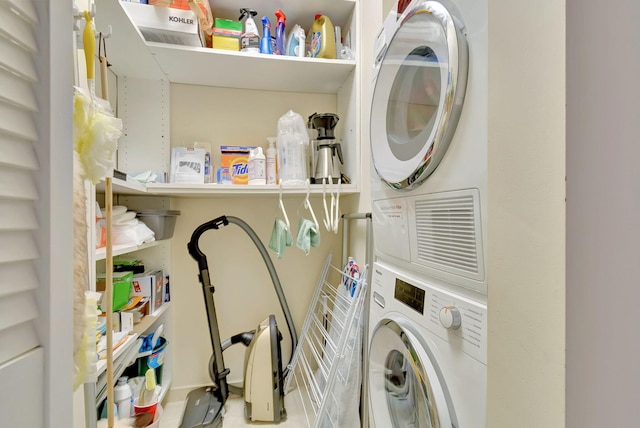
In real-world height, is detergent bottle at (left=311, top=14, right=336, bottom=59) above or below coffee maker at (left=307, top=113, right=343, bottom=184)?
above

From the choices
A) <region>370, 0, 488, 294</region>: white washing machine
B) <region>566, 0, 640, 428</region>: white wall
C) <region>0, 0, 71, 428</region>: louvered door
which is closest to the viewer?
<region>0, 0, 71, 428</region>: louvered door

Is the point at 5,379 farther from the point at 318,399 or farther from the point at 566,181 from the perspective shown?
the point at 318,399

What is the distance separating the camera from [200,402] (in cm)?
135

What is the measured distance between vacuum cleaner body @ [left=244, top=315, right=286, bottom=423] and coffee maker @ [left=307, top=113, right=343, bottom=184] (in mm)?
787

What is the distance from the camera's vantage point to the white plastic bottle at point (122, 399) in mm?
1037

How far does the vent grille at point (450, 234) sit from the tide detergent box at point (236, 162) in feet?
3.13

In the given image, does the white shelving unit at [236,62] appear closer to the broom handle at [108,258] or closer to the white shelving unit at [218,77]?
the white shelving unit at [218,77]

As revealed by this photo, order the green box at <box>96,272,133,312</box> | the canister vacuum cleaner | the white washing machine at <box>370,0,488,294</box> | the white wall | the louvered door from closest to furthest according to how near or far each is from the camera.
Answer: the louvered door, the white wall, the white washing machine at <box>370,0,488,294</box>, the green box at <box>96,272,133,312</box>, the canister vacuum cleaner

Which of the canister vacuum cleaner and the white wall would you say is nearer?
the white wall

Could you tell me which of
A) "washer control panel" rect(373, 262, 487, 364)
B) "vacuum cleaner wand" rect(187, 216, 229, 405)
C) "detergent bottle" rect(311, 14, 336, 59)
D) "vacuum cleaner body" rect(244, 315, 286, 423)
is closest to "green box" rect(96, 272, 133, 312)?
"vacuum cleaner wand" rect(187, 216, 229, 405)

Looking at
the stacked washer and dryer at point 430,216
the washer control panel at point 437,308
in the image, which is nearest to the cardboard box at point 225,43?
the stacked washer and dryer at point 430,216

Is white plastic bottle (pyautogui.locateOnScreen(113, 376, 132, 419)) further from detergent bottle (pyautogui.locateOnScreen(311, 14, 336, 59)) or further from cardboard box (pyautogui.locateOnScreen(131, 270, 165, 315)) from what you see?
detergent bottle (pyautogui.locateOnScreen(311, 14, 336, 59))

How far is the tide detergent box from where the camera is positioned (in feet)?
4.55

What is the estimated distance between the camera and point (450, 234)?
57 cm
